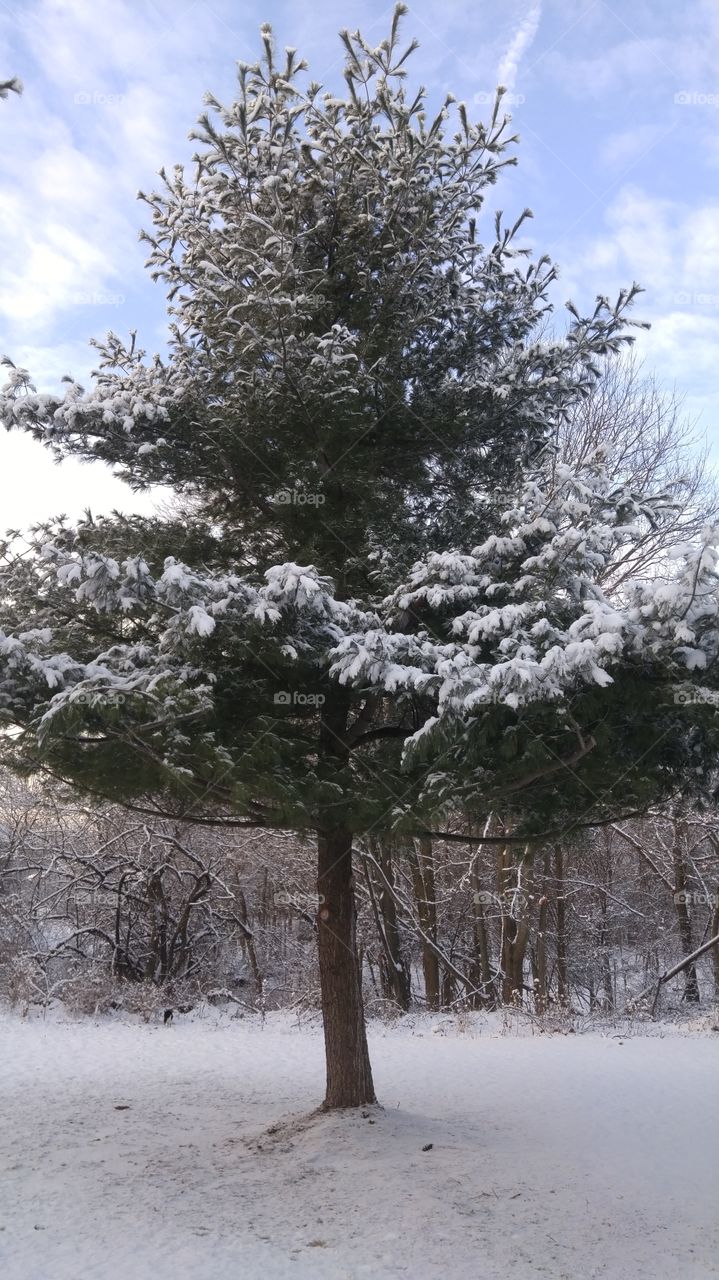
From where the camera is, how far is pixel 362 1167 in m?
6.27

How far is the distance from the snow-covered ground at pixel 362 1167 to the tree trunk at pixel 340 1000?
0.26 meters

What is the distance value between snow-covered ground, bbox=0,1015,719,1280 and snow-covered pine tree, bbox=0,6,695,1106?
4.25 feet

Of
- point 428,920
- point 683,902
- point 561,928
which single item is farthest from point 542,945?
point 683,902

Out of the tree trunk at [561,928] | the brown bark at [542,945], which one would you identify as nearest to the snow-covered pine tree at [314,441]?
the brown bark at [542,945]

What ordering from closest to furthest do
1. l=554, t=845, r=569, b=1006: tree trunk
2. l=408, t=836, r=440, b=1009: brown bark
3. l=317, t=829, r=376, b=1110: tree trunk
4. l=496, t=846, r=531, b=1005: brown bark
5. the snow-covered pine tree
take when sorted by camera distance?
1. the snow-covered pine tree
2. l=317, t=829, r=376, b=1110: tree trunk
3. l=496, t=846, r=531, b=1005: brown bark
4. l=554, t=845, r=569, b=1006: tree trunk
5. l=408, t=836, r=440, b=1009: brown bark

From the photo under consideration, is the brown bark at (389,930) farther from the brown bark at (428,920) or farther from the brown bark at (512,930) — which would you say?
the brown bark at (512,930)

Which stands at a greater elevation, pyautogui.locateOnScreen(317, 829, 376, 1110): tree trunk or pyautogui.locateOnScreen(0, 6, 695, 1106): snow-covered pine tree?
pyautogui.locateOnScreen(0, 6, 695, 1106): snow-covered pine tree

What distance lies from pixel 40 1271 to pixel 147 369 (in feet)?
22.4

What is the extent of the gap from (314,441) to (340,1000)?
5018 mm

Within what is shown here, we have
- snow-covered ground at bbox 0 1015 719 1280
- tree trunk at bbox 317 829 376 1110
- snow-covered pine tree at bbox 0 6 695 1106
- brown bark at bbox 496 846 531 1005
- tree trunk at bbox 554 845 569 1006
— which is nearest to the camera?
snow-covered ground at bbox 0 1015 719 1280

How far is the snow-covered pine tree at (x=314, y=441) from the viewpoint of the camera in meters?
5.95

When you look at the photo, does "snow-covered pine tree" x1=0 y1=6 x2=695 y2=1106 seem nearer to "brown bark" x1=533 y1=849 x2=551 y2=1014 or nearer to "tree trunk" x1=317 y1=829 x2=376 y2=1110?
"tree trunk" x1=317 y1=829 x2=376 y2=1110

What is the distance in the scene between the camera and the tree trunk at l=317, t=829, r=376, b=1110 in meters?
7.48

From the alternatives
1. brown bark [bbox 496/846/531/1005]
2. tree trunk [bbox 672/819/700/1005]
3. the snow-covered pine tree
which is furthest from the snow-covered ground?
tree trunk [bbox 672/819/700/1005]
